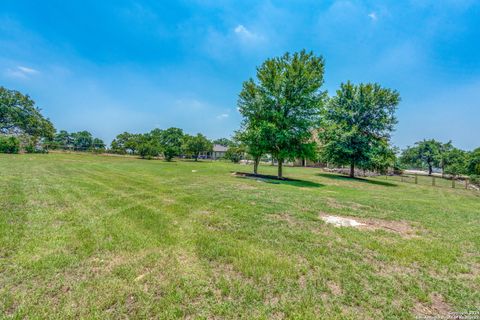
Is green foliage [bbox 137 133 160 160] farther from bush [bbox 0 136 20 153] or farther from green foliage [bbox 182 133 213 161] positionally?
bush [bbox 0 136 20 153]

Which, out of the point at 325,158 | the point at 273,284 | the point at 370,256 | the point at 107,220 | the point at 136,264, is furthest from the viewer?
the point at 325,158

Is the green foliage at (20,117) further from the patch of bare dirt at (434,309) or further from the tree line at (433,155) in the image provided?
the tree line at (433,155)

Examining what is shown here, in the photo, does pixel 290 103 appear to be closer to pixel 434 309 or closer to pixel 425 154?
pixel 434 309

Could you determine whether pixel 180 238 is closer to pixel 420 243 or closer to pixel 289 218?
pixel 289 218

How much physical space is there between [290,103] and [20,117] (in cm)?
5223

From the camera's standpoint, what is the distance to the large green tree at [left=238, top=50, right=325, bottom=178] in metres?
15.3

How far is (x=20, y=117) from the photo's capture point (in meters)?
39.5

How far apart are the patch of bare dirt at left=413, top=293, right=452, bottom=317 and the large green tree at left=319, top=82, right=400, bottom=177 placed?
19951mm

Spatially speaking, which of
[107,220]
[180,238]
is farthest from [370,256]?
[107,220]

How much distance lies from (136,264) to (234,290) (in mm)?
1519

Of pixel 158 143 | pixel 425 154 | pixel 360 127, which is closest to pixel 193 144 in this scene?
pixel 158 143

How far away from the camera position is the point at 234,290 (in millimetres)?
2541

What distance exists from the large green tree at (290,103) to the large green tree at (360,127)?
20.7 ft

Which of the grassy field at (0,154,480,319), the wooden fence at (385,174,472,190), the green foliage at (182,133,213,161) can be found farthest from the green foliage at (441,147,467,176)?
the green foliage at (182,133,213,161)
